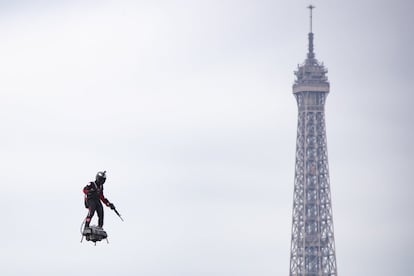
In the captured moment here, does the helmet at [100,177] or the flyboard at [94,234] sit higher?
the helmet at [100,177]

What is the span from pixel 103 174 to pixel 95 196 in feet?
5.56

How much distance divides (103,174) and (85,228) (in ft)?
7.21

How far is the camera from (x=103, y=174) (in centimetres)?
6147

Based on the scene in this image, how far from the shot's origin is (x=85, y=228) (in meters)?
62.5

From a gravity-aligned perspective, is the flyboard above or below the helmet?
below

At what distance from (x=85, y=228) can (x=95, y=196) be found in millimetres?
1183

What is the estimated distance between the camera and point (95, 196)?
206 ft
